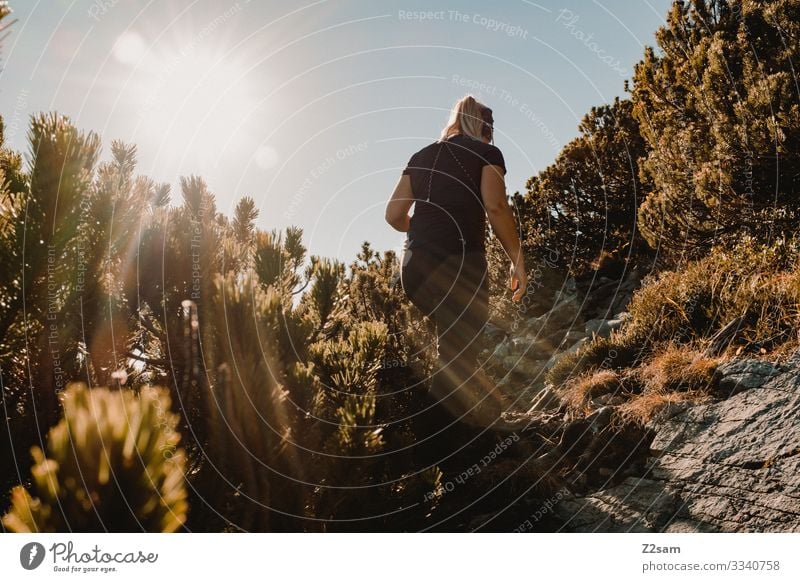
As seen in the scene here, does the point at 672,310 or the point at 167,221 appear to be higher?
the point at 167,221

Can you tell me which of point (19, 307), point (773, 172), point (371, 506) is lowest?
point (371, 506)

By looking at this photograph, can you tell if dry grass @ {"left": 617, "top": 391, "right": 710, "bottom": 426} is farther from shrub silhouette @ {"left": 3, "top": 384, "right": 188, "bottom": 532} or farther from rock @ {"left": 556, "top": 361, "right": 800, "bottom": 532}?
shrub silhouette @ {"left": 3, "top": 384, "right": 188, "bottom": 532}

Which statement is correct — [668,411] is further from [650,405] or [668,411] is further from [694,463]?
[694,463]

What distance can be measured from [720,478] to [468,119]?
9.80 ft

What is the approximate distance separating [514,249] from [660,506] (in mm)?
1825

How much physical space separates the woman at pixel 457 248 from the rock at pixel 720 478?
43.1 inches

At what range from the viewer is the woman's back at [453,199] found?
310 cm

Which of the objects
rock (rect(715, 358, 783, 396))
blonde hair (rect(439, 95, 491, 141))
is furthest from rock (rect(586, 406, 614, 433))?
blonde hair (rect(439, 95, 491, 141))

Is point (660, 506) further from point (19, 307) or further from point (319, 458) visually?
point (19, 307)

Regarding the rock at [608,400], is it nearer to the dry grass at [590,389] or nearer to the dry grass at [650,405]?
the dry grass at [590,389]

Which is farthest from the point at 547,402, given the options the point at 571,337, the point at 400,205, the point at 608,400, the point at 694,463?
the point at 571,337
